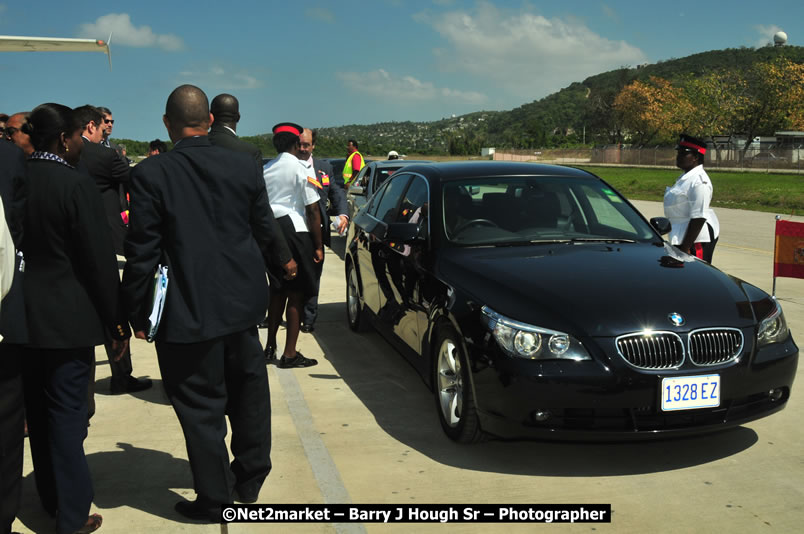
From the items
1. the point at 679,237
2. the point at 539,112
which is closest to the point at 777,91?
the point at 679,237

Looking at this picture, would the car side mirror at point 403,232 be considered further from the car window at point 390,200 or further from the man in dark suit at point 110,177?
the man in dark suit at point 110,177

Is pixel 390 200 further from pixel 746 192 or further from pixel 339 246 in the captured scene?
pixel 746 192

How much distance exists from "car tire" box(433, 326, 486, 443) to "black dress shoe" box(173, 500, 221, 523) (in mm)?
1441

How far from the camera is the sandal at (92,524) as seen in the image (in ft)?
11.6

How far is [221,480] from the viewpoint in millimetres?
3637

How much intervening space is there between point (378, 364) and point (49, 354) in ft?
10.9

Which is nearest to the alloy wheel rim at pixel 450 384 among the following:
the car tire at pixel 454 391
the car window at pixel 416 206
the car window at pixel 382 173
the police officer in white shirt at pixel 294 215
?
the car tire at pixel 454 391

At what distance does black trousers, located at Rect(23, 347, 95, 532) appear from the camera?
3.46 meters

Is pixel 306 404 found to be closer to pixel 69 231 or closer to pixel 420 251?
pixel 420 251

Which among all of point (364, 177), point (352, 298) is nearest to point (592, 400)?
point (352, 298)

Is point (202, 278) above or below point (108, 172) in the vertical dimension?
below

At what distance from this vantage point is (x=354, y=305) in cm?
757

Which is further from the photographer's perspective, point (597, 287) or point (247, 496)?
point (597, 287)

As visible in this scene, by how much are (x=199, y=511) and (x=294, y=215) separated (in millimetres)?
2962
